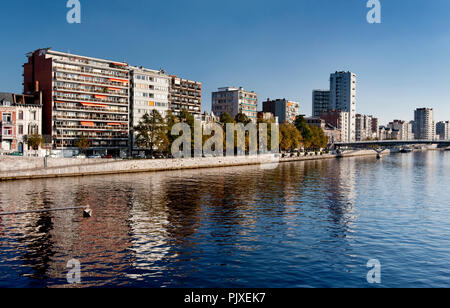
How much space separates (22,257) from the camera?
26328 mm

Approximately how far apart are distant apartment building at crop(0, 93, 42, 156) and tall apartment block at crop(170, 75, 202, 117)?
59408 mm

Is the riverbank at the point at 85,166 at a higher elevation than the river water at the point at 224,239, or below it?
higher

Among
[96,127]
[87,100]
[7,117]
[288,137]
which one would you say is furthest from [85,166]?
[288,137]

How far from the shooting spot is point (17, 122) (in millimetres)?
99375

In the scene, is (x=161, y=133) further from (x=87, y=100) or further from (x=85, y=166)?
(x=87, y=100)

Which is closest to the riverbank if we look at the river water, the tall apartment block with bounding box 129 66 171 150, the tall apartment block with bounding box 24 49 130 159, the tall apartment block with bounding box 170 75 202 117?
the river water

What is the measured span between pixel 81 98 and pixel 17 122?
24408mm

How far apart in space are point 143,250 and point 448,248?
74.4 feet

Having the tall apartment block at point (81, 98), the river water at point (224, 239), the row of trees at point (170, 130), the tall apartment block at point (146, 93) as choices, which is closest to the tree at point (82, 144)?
the tall apartment block at point (81, 98)

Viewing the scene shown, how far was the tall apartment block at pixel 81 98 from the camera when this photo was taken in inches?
4483

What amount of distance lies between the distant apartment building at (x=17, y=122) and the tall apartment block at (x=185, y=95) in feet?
195

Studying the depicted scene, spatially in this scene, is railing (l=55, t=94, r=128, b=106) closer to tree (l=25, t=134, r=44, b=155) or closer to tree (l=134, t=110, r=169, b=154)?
tree (l=25, t=134, r=44, b=155)

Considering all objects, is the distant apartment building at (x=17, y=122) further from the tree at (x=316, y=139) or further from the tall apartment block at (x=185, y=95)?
the tree at (x=316, y=139)
